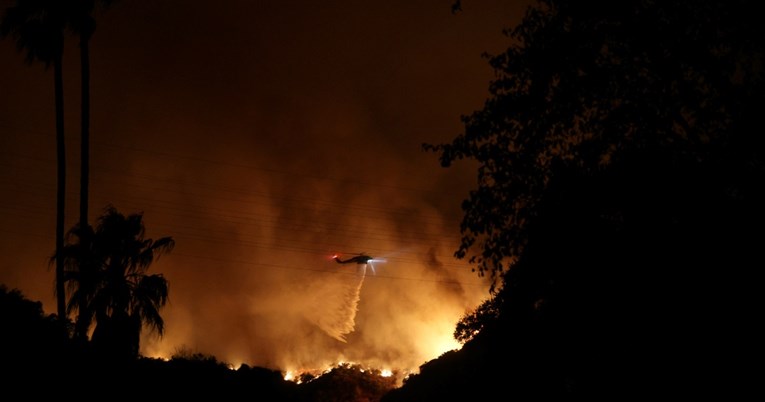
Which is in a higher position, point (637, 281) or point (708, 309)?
point (637, 281)

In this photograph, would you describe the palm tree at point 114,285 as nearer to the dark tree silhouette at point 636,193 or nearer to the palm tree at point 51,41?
the palm tree at point 51,41

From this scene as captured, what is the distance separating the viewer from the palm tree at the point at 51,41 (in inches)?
816

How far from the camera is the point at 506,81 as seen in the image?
8.65 metres

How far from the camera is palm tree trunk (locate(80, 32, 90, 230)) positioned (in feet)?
69.6

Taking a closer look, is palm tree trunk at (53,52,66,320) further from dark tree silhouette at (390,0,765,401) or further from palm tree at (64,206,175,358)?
dark tree silhouette at (390,0,765,401)

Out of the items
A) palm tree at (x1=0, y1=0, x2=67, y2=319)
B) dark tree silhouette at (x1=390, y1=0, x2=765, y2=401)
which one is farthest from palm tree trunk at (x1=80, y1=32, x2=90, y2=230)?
dark tree silhouette at (x1=390, y1=0, x2=765, y2=401)

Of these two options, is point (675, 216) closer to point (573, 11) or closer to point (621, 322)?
point (621, 322)

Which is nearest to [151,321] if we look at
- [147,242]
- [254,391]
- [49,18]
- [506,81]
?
[147,242]

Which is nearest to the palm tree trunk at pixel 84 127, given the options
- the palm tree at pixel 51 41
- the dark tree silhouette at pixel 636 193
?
the palm tree at pixel 51 41

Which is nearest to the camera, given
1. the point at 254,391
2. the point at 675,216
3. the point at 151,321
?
the point at 675,216

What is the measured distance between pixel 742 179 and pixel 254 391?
27.2 metres

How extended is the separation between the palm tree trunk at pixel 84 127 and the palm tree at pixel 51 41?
0.84 meters

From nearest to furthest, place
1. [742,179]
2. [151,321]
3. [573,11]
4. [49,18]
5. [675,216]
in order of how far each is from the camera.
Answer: [742,179] < [675,216] < [573,11] < [49,18] < [151,321]

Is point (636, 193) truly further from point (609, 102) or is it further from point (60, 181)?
point (60, 181)
